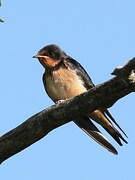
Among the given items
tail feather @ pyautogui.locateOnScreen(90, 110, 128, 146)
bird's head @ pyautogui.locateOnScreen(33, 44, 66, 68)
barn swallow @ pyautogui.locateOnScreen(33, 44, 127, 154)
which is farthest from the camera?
bird's head @ pyautogui.locateOnScreen(33, 44, 66, 68)

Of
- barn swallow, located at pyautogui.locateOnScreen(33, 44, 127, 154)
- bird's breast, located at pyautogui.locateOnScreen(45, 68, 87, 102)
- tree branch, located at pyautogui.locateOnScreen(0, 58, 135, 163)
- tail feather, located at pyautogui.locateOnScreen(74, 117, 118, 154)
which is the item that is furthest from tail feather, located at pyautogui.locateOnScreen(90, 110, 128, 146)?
tree branch, located at pyautogui.locateOnScreen(0, 58, 135, 163)

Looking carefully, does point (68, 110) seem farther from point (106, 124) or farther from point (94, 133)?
point (106, 124)

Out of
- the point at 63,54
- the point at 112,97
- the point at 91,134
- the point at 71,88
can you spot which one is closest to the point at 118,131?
the point at 91,134

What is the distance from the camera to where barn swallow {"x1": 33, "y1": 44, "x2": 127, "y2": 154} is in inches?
371

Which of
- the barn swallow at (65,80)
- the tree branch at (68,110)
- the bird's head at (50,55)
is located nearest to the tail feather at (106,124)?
the barn swallow at (65,80)

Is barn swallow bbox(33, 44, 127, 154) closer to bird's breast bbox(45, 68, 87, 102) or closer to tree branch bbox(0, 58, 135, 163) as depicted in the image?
bird's breast bbox(45, 68, 87, 102)

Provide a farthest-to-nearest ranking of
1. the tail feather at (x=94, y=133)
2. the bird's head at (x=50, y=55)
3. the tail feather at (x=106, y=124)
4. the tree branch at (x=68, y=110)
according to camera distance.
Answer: the bird's head at (x=50, y=55), the tail feather at (x=106, y=124), the tail feather at (x=94, y=133), the tree branch at (x=68, y=110)

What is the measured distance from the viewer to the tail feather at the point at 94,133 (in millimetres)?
8041

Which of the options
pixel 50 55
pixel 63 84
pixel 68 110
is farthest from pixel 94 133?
pixel 50 55

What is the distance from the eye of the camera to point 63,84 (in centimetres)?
994

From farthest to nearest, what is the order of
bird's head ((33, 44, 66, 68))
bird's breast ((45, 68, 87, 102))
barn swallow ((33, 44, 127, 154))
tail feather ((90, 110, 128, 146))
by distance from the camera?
bird's head ((33, 44, 66, 68)), bird's breast ((45, 68, 87, 102)), barn swallow ((33, 44, 127, 154)), tail feather ((90, 110, 128, 146))

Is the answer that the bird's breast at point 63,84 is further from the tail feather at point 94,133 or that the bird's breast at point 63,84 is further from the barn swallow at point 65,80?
the tail feather at point 94,133

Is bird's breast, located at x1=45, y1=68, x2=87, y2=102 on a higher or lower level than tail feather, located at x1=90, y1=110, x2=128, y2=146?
higher

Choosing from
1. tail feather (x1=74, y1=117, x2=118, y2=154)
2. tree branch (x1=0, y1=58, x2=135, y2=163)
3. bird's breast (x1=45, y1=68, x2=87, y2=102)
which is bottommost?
tree branch (x1=0, y1=58, x2=135, y2=163)
